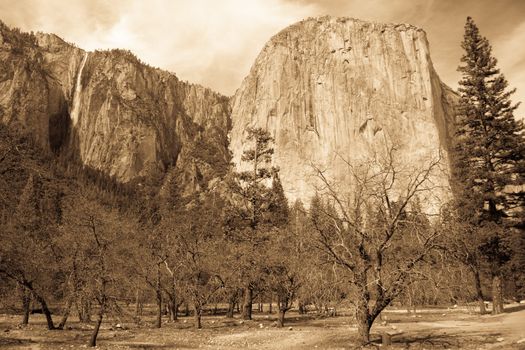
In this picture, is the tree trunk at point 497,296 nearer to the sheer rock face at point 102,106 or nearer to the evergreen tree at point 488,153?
the evergreen tree at point 488,153

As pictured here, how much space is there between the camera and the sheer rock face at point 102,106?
13212 cm

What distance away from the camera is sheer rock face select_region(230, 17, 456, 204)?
11756cm

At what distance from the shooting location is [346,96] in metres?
124

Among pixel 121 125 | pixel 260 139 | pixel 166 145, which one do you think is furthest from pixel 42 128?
pixel 260 139

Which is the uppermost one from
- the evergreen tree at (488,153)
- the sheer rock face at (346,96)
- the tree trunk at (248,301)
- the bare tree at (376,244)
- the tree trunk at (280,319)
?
the sheer rock face at (346,96)

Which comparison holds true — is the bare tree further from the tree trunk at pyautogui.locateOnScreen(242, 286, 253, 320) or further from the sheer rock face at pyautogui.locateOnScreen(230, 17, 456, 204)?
the sheer rock face at pyautogui.locateOnScreen(230, 17, 456, 204)

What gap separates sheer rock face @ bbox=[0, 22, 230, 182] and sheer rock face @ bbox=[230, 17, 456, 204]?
34.7 metres

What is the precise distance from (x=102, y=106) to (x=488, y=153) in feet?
454

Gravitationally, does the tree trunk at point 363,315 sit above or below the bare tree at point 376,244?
below

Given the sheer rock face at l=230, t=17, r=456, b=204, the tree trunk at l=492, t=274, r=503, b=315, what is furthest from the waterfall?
the tree trunk at l=492, t=274, r=503, b=315

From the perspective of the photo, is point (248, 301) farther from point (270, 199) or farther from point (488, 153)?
point (488, 153)

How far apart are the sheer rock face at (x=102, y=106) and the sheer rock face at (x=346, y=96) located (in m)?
34.7

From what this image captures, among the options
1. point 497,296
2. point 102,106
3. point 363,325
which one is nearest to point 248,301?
point 497,296

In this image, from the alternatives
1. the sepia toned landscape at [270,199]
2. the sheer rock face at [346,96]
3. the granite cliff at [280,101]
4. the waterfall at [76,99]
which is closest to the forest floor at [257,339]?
the sepia toned landscape at [270,199]
